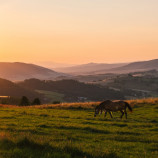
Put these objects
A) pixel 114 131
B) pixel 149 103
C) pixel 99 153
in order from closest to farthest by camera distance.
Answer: pixel 99 153, pixel 114 131, pixel 149 103

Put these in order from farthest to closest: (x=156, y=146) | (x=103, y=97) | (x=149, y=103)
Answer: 1. (x=103, y=97)
2. (x=149, y=103)
3. (x=156, y=146)

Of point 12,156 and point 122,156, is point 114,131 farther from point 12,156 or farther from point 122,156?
point 12,156

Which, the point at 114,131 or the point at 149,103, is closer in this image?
the point at 114,131

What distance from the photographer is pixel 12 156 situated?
822 cm

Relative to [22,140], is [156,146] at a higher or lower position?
lower

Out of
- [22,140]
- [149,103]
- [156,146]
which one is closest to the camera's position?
[22,140]

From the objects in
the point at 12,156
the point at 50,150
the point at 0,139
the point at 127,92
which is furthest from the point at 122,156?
the point at 127,92

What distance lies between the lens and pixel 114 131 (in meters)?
16.1

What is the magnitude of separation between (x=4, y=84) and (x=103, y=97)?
8136cm

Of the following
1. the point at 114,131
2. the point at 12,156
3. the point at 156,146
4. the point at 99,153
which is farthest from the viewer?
the point at 114,131

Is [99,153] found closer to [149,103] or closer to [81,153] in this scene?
[81,153]

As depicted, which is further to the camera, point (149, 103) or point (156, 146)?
point (149, 103)

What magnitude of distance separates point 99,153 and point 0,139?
440cm

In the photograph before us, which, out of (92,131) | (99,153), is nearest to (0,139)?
(99,153)
